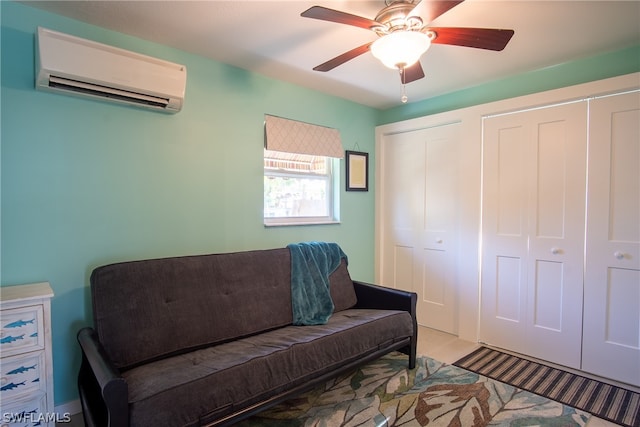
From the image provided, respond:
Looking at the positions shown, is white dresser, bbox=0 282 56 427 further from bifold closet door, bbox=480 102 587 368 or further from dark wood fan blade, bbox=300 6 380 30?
bifold closet door, bbox=480 102 587 368

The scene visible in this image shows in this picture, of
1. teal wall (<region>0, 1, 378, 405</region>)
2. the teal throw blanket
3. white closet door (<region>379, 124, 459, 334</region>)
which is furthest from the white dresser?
white closet door (<region>379, 124, 459, 334</region>)

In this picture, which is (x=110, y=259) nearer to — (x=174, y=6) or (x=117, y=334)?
(x=117, y=334)

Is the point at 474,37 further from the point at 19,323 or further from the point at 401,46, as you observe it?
the point at 19,323

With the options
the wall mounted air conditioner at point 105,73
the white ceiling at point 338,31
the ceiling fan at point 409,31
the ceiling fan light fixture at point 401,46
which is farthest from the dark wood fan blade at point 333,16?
the wall mounted air conditioner at point 105,73

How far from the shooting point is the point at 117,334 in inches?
70.9

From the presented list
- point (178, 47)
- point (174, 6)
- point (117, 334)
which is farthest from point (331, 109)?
point (117, 334)

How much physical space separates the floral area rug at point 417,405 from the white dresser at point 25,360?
1.01 m

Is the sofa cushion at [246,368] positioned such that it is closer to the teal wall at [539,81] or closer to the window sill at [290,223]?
the window sill at [290,223]

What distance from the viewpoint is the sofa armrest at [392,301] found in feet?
8.45

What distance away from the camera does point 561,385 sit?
7.78 feet

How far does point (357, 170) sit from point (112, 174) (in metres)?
2.34

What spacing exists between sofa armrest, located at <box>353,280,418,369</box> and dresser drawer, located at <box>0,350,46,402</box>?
2.06 meters

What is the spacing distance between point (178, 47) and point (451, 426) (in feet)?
9.76

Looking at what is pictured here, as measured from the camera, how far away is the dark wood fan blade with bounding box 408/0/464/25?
141cm
